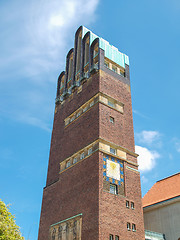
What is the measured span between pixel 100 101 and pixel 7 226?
1453cm

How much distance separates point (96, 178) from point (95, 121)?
6.15 m

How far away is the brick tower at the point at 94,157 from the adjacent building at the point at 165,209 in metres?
5.13

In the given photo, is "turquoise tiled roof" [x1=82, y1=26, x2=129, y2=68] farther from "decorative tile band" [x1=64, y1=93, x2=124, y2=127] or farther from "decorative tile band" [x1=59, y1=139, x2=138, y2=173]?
"decorative tile band" [x1=59, y1=139, x2=138, y2=173]

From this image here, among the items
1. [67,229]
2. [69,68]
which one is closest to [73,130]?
[67,229]

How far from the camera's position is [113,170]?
26.9 meters

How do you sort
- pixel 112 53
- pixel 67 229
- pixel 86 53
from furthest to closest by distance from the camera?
pixel 86 53 < pixel 112 53 < pixel 67 229

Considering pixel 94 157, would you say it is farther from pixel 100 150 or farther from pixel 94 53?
pixel 94 53

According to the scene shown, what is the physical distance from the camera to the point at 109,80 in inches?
1303

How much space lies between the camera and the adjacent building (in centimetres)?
2955

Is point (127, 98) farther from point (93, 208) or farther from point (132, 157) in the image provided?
point (93, 208)

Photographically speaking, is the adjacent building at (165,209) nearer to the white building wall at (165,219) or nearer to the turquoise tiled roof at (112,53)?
the white building wall at (165,219)

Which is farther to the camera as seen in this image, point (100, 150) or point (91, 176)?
point (100, 150)

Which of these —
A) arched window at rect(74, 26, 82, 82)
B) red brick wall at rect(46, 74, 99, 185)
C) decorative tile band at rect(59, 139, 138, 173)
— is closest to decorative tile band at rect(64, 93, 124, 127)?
red brick wall at rect(46, 74, 99, 185)

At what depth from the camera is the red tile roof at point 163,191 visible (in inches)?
1275
